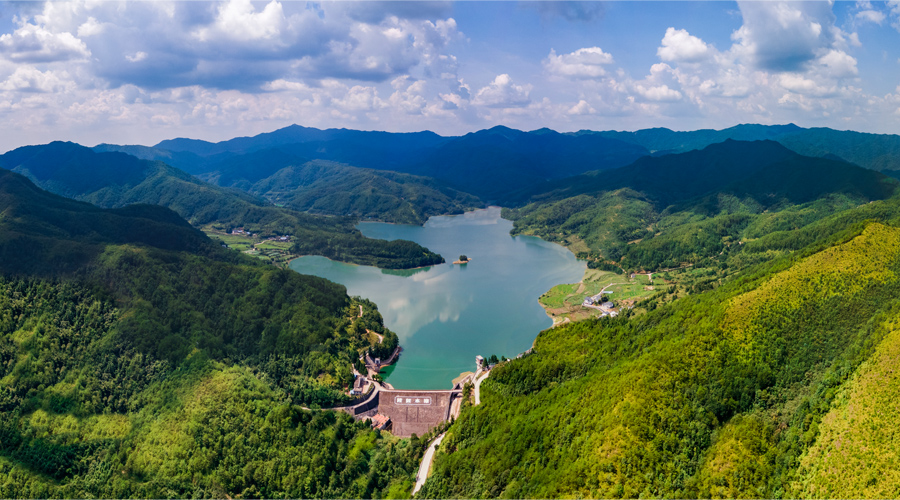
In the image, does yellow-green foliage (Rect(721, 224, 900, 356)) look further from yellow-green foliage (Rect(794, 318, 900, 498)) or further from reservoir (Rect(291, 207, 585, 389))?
reservoir (Rect(291, 207, 585, 389))

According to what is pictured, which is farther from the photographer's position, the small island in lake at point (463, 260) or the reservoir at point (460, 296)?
→ the small island in lake at point (463, 260)

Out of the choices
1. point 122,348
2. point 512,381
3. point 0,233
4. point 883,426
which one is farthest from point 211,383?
point 883,426

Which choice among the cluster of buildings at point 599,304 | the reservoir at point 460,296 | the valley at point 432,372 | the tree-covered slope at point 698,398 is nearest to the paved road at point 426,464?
the valley at point 432,372

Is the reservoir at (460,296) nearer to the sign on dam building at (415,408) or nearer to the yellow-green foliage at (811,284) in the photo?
the sign on dam building at (415,408)

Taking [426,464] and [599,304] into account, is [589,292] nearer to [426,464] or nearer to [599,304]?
[599,304]

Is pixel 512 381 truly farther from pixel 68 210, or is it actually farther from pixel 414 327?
pixel 68 210

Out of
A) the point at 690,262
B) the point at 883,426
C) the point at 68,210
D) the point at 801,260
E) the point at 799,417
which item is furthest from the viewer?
the point at 690,262

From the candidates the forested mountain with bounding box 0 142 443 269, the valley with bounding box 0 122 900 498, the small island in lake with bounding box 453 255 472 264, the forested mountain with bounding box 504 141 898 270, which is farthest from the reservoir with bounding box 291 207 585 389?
the forested mountain with bounding box 504 141 898 270
